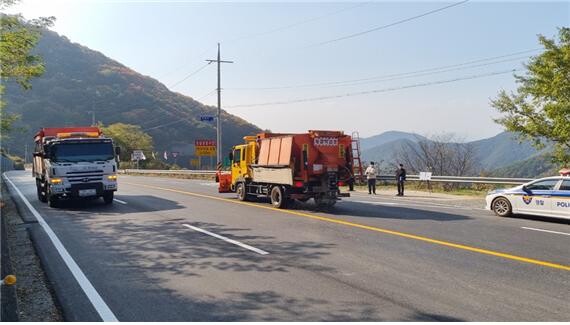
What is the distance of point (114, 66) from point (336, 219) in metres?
143

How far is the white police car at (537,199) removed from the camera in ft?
41.0

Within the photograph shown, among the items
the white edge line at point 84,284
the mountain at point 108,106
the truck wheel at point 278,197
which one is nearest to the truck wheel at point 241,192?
the truck wheel at point 278,197

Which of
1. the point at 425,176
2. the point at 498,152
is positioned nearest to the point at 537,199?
the point at 425,176

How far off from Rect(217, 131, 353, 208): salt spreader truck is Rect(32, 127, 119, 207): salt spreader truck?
549 cm

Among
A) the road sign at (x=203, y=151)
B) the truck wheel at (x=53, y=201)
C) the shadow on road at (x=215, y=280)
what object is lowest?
the shadow on road at (x=215, y=280)

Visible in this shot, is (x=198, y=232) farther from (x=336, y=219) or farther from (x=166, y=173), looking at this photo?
(x=166, y=173)

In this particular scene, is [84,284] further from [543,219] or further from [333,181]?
[543,219]

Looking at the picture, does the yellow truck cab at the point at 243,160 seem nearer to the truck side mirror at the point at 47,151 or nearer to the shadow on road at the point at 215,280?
the truck side mirror at the point at 47,151

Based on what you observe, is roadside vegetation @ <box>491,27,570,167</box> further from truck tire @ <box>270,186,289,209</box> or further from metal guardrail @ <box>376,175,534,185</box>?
truck tire @ <box>270,186,289,209</box>

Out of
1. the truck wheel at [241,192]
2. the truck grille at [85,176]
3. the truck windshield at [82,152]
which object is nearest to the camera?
the truck grille at [85,176]

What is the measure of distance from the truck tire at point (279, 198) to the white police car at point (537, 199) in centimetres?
655

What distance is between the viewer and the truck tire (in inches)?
Result: 605

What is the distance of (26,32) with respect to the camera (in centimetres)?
1464

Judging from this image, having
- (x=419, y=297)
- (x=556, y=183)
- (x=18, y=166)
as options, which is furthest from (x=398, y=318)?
(x=18, y=166)
